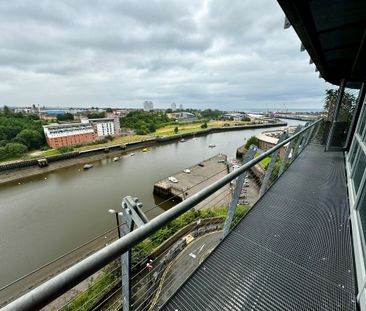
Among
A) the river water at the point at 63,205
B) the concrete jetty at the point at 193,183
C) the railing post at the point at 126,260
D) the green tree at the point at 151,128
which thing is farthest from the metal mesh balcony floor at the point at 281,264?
the green tree at the point at 151,128

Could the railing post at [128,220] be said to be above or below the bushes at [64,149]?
above

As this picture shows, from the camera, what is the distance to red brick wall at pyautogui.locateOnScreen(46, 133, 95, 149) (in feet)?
110

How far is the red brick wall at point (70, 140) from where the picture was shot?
33.5m

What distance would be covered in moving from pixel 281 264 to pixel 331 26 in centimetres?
275

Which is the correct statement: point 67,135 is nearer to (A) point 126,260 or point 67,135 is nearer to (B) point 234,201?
(B) point 234,201

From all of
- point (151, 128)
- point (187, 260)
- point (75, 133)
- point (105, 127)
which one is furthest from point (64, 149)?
point (187, 260)

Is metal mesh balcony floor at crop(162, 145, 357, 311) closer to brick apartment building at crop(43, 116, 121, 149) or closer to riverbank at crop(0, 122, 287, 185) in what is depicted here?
riverbank at crop(0, 122, 287, 185)

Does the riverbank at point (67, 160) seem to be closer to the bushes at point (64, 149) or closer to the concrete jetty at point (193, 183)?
→ the bushes at point (64, 149)

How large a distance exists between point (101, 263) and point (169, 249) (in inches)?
286

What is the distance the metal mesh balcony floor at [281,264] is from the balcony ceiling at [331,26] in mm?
2133

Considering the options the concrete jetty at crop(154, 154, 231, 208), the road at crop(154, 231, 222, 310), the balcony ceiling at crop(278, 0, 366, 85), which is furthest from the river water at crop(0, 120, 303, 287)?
the balcony ceiling at crop(278, 0, 366, 85)

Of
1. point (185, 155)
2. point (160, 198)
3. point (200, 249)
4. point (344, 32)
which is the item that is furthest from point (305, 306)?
point (185, 155)

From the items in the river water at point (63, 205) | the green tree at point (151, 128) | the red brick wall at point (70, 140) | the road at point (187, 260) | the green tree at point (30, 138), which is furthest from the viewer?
the green tree at point (151, 128)

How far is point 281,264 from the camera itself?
1.68 m
